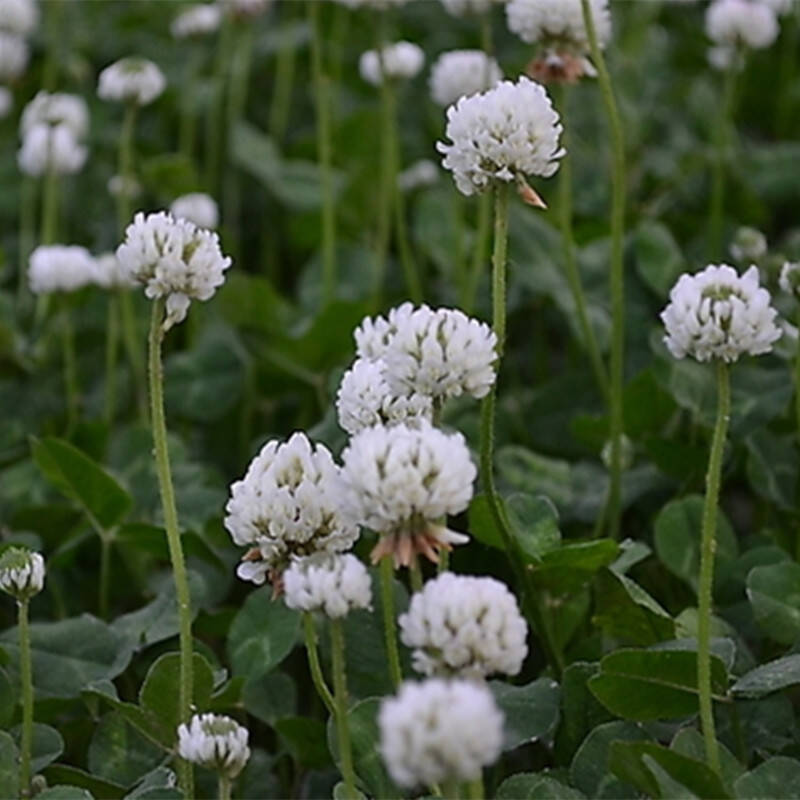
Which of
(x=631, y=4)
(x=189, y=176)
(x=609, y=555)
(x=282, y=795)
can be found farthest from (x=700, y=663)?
(x=631, y=4)

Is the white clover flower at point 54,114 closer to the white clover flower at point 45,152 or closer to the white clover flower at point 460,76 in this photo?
the white clover flower at point 45,152

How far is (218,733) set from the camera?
1.08m

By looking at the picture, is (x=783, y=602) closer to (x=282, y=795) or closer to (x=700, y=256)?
(x=282, y=795)

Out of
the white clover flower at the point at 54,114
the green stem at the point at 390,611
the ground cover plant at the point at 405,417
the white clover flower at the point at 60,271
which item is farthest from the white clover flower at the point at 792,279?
the white clover flower at the point at 54,114

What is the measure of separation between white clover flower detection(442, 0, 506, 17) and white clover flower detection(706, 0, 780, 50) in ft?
1.14

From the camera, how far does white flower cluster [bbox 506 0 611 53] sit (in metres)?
1.58

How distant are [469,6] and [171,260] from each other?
843 mm

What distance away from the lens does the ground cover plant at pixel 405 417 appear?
107 centimetres

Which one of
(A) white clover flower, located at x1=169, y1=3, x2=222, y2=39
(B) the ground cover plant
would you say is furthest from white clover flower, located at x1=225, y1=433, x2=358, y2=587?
(A) white clover flower, located at x1=169, y1=3, x2=222, y2=39

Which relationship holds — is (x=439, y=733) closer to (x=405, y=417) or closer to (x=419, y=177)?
(x=405, y=417)

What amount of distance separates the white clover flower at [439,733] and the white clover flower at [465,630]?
0.09 metres

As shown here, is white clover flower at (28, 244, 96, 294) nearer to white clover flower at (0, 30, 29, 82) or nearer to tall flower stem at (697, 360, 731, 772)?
white clover flower at (0, 30, 29, 82)

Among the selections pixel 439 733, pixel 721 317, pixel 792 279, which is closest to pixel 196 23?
pixel 792 279

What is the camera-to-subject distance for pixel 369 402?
1.14 metres
